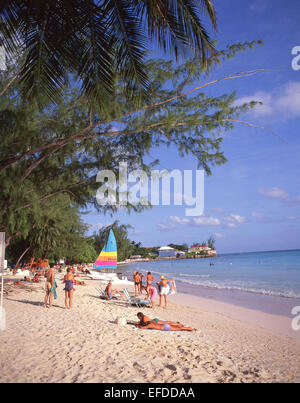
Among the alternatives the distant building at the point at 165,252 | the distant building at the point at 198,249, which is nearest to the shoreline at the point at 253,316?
the distant building at the point at 165,252

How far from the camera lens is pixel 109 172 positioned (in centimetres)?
721

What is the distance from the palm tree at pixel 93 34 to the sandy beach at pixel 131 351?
4045 millimetres

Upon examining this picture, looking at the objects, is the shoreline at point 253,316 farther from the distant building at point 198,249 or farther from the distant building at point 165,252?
the distant building at point 198,249

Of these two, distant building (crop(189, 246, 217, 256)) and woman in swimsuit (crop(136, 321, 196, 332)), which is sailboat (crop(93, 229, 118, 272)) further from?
distant building (crop(189, 246, 217, 256))

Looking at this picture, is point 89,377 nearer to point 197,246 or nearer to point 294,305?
point 294,305

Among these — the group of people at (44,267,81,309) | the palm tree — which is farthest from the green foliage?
the group of people at (44,267,81,309)

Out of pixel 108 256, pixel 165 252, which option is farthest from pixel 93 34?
pixel 165 252

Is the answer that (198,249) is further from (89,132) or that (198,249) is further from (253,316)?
(89,132)

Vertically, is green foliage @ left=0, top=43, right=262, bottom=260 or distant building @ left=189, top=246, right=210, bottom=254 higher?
green foliage @ left=0, top=43, right=262, bottom=260

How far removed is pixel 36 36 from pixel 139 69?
4.93ft

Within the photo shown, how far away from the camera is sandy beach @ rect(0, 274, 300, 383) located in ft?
14.8

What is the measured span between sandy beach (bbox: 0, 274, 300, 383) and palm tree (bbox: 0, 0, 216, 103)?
4.04 m

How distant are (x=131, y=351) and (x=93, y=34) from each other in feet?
17.6

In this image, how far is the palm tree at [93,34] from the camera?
4.07 m
